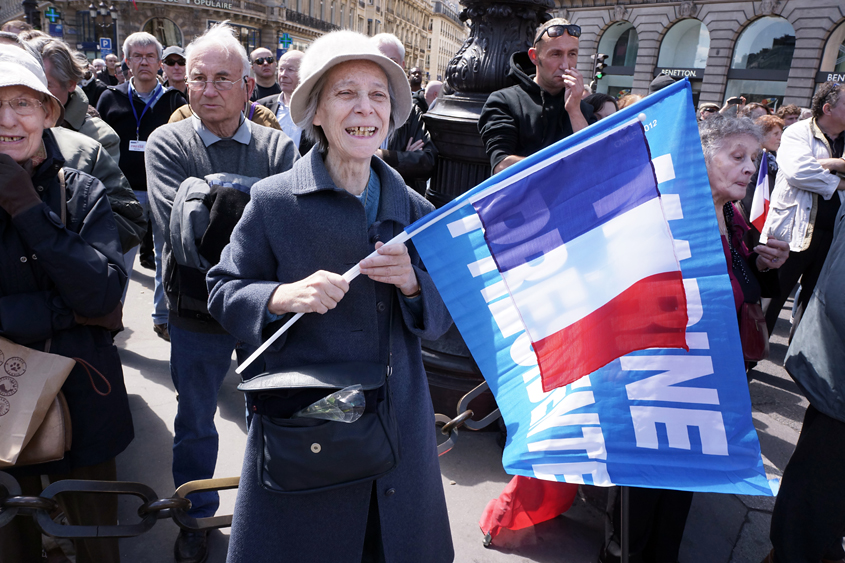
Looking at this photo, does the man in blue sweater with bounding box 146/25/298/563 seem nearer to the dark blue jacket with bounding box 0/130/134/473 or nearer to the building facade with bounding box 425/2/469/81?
the dark blue jacket with bounding box 0/130/134/473

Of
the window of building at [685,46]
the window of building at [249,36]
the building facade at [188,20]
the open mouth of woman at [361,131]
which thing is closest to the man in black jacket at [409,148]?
the open mouth of woman at [361,131]

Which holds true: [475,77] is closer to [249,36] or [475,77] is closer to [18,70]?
[18,70]

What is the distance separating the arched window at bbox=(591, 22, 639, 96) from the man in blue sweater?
2860cm

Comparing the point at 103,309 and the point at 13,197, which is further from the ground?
the point at 13,197

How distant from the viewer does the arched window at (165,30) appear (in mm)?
47375

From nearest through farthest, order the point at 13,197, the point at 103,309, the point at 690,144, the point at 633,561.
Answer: the point at 690,144, the point at 13,197, the point at 103,309, the point at 633,561

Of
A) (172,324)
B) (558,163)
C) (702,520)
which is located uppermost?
(558,163)

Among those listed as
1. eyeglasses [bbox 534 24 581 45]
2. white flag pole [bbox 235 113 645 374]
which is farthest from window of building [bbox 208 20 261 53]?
white flag pole [bbox 235 113 645 374]

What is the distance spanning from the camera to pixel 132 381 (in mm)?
4012

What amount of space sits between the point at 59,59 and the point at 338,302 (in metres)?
2.80

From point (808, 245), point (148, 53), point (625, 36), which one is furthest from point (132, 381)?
point (625, 36)

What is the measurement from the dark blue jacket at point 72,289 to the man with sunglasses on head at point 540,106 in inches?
74.0

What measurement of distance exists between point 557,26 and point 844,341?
79.1 inches

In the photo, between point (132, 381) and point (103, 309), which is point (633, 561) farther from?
point (132, 381)
